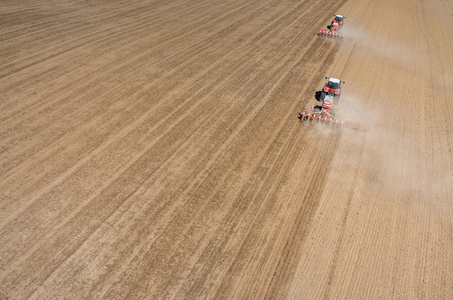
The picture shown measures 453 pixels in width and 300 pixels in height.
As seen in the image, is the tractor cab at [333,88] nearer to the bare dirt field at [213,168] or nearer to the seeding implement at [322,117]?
the bare dirt field at [213,168]

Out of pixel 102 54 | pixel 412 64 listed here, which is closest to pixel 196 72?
pixel 102 54

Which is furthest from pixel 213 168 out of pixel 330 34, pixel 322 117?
pixel 330 34

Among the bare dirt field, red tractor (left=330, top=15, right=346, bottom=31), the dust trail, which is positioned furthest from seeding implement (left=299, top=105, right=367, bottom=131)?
red tractor (left=330, top=15, right=346, bottom=31)

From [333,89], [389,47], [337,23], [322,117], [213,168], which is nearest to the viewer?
[213,168]

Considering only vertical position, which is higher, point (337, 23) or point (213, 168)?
point (337, 23)

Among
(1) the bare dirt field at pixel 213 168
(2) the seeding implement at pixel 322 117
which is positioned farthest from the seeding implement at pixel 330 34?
(2) the seeding implement at pixel 322 117

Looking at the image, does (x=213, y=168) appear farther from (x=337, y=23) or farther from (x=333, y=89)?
(x=337, y=23)

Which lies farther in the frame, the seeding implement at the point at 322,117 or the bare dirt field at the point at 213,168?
the seeding implement at the point at 322,117

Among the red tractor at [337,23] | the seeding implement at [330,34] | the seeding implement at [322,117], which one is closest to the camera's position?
the seeding implement at [322,117]
